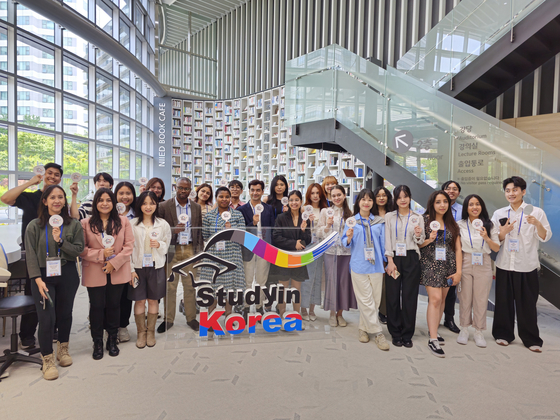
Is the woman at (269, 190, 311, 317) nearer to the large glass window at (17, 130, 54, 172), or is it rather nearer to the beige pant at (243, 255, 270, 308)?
the beige pant at (243, 255, 270, 308)

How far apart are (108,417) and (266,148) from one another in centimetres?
967

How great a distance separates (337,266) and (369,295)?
0.49 metres

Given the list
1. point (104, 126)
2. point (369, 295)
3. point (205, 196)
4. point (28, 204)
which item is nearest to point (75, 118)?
point (104, 126)

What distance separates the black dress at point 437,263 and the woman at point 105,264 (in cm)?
263

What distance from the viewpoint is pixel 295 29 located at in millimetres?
11141

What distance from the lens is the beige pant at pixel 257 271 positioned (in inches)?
129

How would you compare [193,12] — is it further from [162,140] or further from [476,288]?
[476,288]

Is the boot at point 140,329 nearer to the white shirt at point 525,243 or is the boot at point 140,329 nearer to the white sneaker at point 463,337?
the white sneaker at point 463,337

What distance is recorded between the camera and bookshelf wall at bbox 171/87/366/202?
10469 mm

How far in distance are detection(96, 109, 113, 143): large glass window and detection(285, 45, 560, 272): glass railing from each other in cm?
513

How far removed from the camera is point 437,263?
129 inches

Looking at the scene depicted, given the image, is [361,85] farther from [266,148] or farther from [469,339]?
[266,148]

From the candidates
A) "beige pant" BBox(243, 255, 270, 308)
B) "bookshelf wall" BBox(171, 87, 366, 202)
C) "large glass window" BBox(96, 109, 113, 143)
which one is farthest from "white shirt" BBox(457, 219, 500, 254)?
"large glass window" BBox(96, 109, 113, 143)

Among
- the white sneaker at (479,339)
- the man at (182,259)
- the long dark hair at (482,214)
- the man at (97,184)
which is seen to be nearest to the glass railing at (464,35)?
the long dark hair at (482,214)
